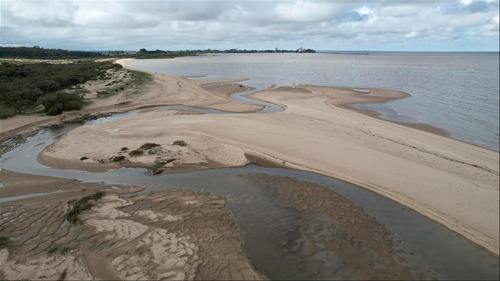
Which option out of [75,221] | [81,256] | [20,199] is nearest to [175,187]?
[75,221]

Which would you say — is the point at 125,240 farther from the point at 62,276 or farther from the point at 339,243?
the point at 339,243

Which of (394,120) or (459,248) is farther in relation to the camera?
(394,120)

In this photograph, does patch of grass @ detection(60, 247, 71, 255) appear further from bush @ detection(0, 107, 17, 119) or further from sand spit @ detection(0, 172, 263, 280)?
bush @ detection(0, 107, 17, 119)

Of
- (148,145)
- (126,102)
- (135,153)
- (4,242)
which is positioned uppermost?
(126,102)

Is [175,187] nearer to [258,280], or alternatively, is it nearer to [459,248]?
[258,280]

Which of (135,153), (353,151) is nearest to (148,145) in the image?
(135,153)
